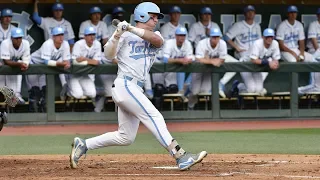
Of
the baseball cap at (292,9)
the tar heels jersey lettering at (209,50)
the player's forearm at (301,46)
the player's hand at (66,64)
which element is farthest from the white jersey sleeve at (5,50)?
the player's forearm at (301,46)

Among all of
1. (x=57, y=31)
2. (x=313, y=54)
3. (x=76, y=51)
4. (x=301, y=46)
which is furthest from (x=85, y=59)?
(x=313, y=54)

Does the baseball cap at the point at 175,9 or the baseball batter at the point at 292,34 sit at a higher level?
the baseball cap at the point at 175,9

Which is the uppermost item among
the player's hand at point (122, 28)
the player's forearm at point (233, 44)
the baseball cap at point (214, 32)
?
the baseball cap at point (214, 32)

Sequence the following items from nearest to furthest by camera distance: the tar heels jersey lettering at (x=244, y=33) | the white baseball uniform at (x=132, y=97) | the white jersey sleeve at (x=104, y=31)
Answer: the white baseball uniform at (x=132, y=97)
the white jersey sleeve at (x=104, y=31)
the tar heels jersey lettering at (x=244, y=33)

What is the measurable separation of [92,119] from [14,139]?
2306 millimetres

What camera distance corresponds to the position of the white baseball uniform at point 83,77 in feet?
42.9

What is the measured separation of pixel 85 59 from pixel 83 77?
1.02ft

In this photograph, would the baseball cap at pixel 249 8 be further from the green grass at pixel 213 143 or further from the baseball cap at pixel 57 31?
the baseball cap at pixel 57 31

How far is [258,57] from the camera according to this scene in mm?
13859

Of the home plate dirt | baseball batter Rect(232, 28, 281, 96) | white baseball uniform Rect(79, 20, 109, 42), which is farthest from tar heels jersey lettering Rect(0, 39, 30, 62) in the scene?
the home plate dirt

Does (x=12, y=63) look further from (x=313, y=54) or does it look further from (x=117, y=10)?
(x=313, y=54)

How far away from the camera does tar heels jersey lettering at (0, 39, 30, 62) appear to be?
42.4ft

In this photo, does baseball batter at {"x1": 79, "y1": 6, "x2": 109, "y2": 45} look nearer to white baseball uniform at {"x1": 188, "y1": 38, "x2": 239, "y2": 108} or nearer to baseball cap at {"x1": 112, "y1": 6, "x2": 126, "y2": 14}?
baseball cap at {"x1": 112, "y1": 6, "x2": 126, "y2": 14}

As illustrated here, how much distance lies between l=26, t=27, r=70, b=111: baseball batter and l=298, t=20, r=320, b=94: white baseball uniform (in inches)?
160
